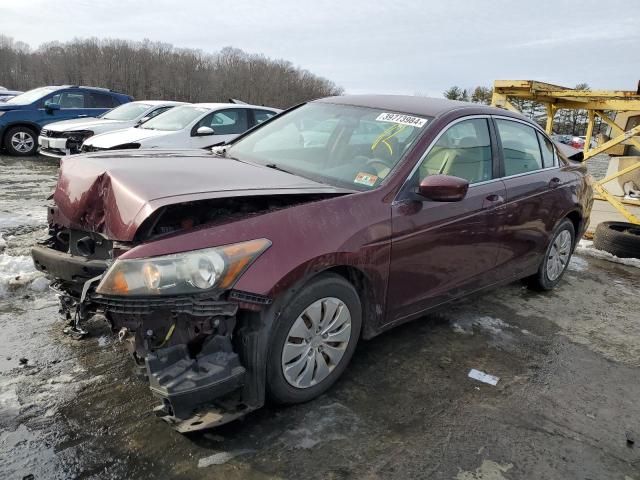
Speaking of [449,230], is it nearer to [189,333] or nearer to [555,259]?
[189,333]

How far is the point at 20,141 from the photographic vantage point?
39.1ft

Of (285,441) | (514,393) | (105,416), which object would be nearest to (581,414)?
(514,393)

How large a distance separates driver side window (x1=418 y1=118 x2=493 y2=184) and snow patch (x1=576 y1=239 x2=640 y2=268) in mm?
3767

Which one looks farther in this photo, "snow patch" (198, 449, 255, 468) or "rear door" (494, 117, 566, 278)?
"rear door" (494, 117, 566, 278)

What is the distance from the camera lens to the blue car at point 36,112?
1168cm

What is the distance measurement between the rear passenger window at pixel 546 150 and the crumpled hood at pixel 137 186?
8.50 feet

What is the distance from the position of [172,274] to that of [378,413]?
140cm

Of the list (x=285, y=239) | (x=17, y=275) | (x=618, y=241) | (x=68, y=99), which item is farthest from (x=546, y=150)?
(x=68, y=99)

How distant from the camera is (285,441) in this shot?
8.03 feet

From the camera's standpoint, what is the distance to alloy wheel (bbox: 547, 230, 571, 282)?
4848mm

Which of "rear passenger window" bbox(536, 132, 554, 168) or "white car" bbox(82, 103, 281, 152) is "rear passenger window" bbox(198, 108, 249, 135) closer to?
"white car" bbox(82, 103, 281, 152)

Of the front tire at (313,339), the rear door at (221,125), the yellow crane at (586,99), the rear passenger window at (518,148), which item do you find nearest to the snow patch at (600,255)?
the yellow crane at (586,99)

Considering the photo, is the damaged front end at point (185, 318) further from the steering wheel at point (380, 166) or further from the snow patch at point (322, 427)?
the steering wheel at point (380, 166)

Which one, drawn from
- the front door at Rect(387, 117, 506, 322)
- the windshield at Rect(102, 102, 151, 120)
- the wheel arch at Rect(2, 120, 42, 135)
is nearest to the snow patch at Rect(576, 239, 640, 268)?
the front door at Rect(387, 117, 506, 322)
